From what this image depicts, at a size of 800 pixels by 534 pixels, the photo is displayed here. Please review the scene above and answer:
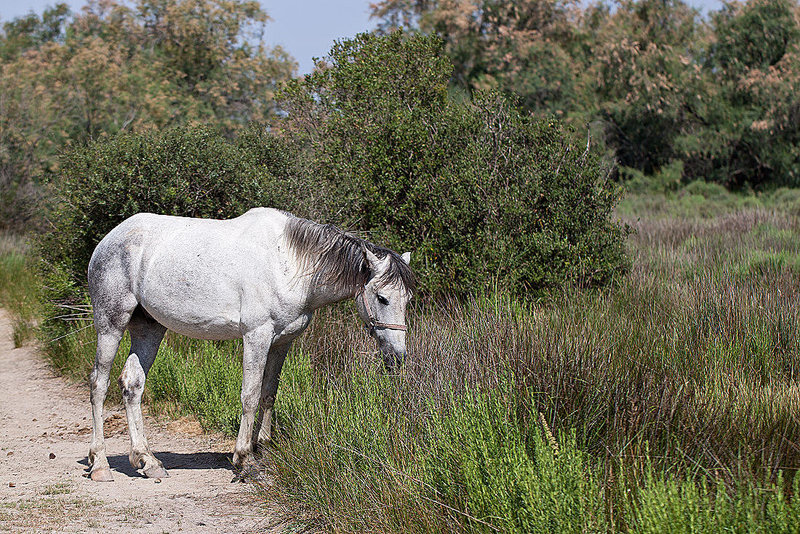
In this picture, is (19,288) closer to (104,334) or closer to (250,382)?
(104,334)

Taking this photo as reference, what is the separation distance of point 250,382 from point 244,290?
0.66 m

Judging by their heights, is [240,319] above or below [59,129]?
below

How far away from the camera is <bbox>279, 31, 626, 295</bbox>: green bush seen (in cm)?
865

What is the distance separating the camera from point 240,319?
5.49m

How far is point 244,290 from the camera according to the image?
5.46 meters

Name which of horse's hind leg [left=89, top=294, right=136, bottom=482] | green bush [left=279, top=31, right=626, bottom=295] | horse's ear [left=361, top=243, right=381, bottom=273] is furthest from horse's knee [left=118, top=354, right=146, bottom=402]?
green bush [left=279, top=31, right=626, bottom=295]

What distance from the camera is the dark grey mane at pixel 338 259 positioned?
5414 mm

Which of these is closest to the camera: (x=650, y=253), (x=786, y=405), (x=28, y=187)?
(x=786, y=405)

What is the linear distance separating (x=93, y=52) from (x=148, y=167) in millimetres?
18791

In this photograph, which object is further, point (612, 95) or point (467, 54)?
point (467, 54)

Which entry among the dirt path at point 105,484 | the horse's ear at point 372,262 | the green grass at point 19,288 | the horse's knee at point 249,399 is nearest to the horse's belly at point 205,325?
the horse's knee at point 249,399

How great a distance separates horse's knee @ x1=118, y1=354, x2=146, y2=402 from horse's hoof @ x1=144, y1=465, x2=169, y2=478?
537mm

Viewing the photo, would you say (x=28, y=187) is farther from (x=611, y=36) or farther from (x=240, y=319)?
(x=611, y=36)

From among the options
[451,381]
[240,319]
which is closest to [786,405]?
[451,381]
